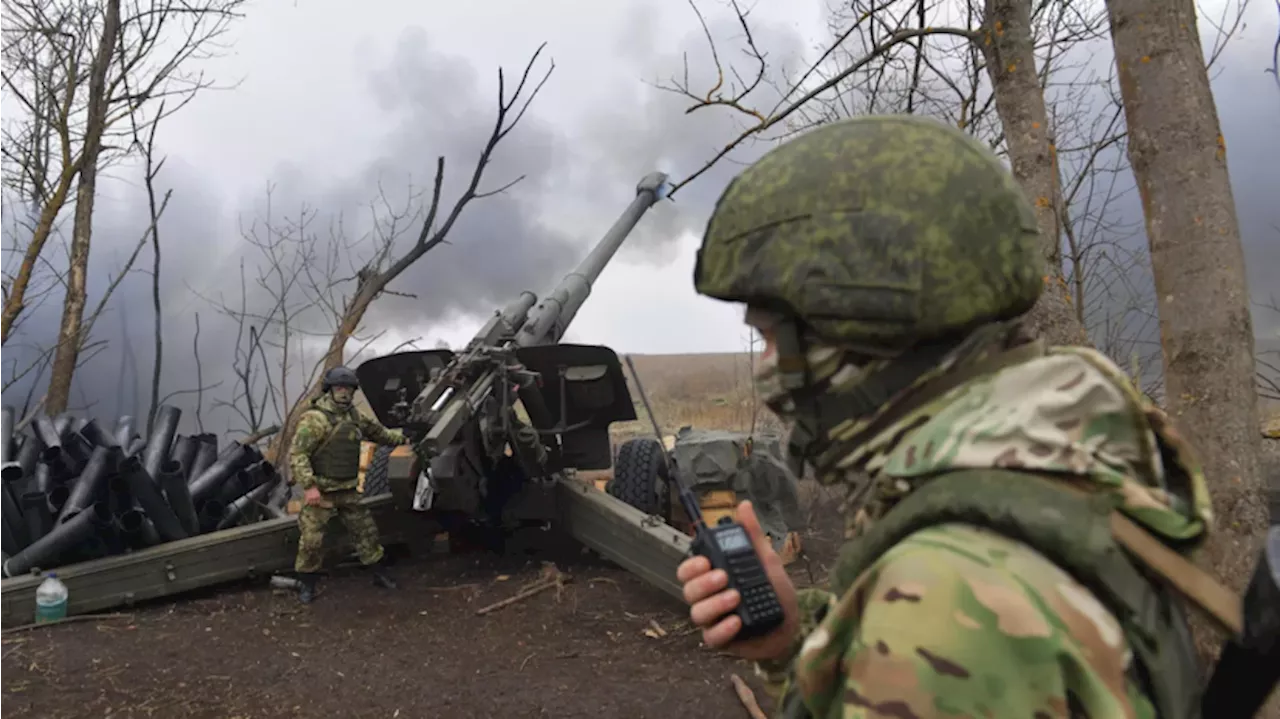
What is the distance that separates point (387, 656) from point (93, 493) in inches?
99.2

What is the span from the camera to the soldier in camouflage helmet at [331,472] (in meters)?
7.59

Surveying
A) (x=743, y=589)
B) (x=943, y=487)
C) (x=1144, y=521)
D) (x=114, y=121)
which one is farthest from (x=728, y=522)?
(x=114, y=121)

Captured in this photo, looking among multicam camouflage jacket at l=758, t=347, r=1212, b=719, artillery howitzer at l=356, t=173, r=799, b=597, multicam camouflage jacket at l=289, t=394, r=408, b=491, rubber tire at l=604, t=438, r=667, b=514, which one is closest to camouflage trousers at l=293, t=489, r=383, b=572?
multicam camouflage jacket at l=289, t=394, r=408, b=491

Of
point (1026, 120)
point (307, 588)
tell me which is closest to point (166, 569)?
point (307, 588)

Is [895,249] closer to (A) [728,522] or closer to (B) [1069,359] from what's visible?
(B) [1069,359]

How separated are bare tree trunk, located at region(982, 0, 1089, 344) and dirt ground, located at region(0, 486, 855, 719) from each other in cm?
249

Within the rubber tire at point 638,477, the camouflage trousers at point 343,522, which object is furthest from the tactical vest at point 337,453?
the rubber tire at point 638,477

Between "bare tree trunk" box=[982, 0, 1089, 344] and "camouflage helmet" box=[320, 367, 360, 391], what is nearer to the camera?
"bare tree trunk" box=[982, 0, 1089, 344]

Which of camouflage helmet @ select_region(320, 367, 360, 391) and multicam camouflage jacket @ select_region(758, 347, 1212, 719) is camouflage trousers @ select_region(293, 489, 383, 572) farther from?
multicam camouflage jacket @ select_region(758, 347, 1212, 719)

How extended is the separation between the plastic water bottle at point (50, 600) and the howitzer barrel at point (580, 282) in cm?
361

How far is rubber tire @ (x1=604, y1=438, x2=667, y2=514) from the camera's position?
8.77 m

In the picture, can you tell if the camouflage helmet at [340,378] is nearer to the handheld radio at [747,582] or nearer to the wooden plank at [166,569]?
the wooden plank at [166,569]

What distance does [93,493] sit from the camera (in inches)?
280

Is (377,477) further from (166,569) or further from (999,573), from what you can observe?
(999,573)
